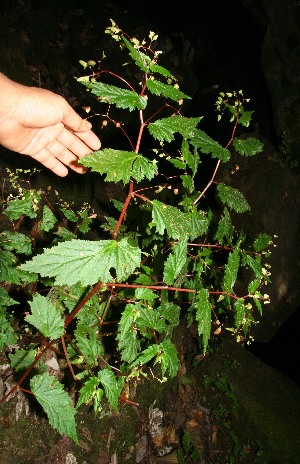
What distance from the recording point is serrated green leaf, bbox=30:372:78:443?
1.69 metres

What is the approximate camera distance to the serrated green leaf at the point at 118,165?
4.43ft

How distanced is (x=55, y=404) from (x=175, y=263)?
39.6 inches

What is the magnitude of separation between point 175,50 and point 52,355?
5.85 meters

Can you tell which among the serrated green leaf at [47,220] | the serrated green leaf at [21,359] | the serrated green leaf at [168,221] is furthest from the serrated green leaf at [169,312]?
the serrated green leaf at [47,220]

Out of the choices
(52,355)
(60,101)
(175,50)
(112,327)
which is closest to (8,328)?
(52,355)

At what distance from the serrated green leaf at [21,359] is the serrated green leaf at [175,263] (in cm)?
119

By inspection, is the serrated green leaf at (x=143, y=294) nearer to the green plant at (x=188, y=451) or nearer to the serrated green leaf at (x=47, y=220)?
the serrated green leaf at (x=47, y=220)

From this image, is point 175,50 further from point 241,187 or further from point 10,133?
point 10,133

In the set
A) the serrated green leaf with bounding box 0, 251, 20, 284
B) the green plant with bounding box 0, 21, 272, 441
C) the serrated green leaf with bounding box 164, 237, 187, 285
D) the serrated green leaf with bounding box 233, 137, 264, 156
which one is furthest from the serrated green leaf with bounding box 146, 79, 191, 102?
the serrated green leaf with bounding box 0, 251, 20, 284

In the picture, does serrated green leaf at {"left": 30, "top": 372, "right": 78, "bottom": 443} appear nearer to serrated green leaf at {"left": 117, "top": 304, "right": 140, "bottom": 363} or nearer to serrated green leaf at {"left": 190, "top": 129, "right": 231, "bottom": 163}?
serrated green leaf at {"left": 117, "top": 304, "right": 140, "bottom": 363}

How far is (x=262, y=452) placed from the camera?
11.0 ft

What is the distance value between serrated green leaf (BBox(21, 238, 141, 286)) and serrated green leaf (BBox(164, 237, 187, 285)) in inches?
15.7

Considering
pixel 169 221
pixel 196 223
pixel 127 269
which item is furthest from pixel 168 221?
pixel 196 223

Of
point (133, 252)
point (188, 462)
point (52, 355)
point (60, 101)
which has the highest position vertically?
Answer: point (60, 101)
